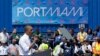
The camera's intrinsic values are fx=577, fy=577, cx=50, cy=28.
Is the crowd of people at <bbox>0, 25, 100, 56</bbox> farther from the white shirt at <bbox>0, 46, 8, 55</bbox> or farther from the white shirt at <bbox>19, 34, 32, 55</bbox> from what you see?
the white shirt at <bbox>19, 34, 32, 55</bbox>

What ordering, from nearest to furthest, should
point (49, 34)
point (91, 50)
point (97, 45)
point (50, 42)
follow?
point (97, 45), point (91, 50), point (50, 42), point (49, 34)

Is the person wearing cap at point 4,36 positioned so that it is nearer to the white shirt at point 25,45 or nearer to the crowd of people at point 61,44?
the crowd of people at point 61,44

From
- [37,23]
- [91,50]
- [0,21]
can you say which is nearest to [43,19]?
[37,23]

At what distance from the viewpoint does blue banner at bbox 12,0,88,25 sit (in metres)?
33.4

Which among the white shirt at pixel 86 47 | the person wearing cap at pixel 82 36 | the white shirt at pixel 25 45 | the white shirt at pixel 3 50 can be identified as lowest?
the white shirt at pixel 86 47

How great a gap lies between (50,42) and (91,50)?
2687mm

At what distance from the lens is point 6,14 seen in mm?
33969

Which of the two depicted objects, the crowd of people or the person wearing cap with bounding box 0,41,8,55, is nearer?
the crowd of people

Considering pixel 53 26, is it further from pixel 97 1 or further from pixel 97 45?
pixel 97 45

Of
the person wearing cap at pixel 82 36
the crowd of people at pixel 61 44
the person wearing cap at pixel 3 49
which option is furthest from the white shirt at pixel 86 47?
the person wearing cap at pixel 3 49

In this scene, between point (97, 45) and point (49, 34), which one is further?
point (49, 34)

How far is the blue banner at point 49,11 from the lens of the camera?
3341 centimetres

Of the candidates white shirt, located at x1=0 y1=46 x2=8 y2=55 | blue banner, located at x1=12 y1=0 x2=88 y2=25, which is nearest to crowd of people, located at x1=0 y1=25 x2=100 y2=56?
white shirt, located at x1=0 y1=46 x2=8 y2=55

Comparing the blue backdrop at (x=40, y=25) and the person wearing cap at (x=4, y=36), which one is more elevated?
the blue backdrop at (x=40, y=25)
